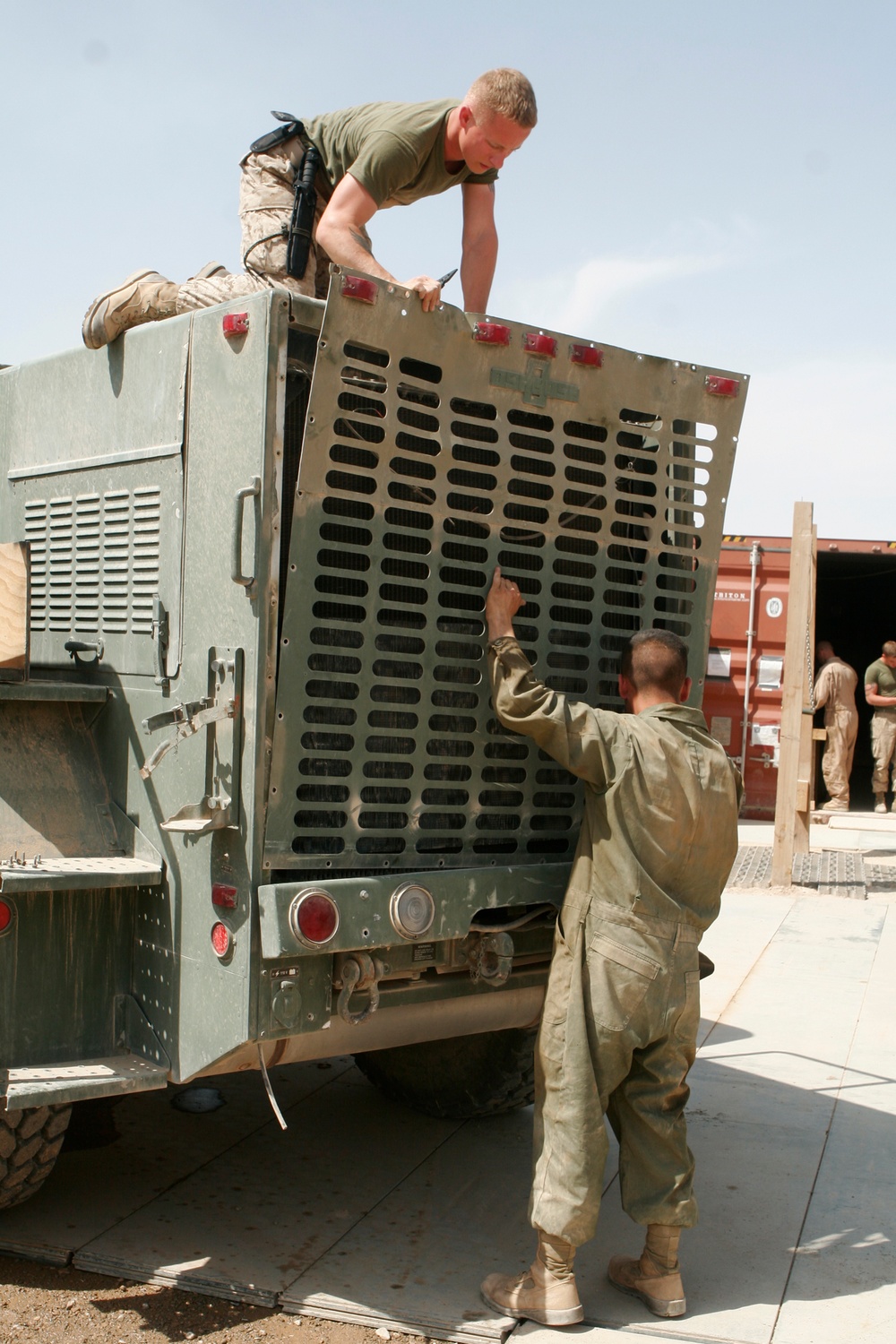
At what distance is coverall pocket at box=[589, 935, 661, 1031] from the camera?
3434 mm

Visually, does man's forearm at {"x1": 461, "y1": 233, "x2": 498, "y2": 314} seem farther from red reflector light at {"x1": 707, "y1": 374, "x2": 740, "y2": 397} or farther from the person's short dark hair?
the person's short dark hair

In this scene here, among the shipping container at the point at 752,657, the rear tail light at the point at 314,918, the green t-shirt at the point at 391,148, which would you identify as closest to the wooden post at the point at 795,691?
the shipping container at the point at 752,657

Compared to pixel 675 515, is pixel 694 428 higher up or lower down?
higher up

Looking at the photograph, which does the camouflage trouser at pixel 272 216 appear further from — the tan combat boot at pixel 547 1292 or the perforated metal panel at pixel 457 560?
the tan combat boot at pixel 547 1292

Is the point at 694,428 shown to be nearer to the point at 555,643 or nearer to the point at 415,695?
the point at 555,643

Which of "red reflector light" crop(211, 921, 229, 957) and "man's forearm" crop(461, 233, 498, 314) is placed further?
"man's forearm" crop(461, 233, 498, 314)

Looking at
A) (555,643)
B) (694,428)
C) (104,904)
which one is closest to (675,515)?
(694,428)

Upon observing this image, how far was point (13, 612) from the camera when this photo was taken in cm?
366

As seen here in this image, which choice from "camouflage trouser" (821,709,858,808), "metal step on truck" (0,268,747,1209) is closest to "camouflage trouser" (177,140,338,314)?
"metal step on truck" (0,268,747,1209)

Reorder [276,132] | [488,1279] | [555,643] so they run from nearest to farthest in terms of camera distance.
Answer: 1. [488,1279]
2. [555,643]
3. [276,132]

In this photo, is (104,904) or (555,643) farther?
(555,643)

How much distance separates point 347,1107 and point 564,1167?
186 centimetres

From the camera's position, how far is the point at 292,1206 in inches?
161

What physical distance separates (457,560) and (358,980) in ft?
3.88
